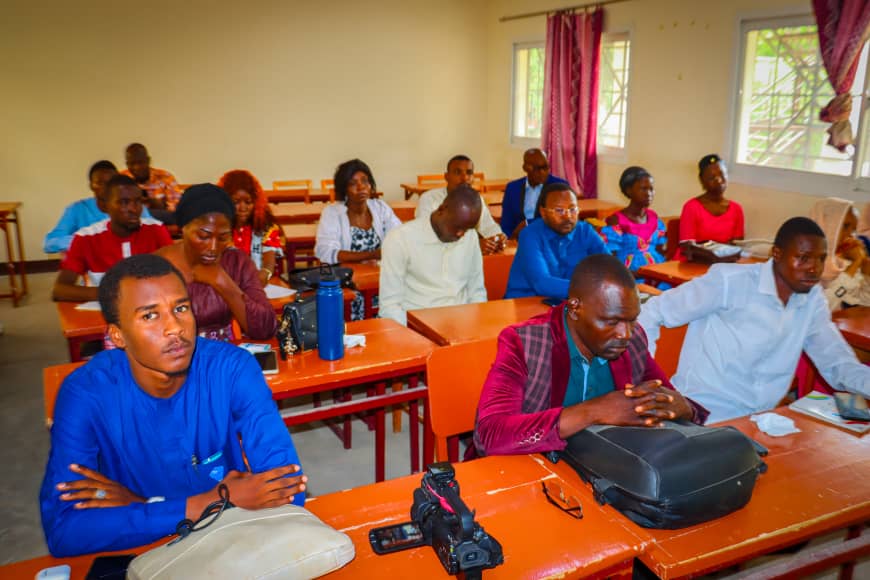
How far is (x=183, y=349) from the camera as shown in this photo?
1.59 metres

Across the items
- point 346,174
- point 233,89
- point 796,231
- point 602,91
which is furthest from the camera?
point 233,89

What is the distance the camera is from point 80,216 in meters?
4.77

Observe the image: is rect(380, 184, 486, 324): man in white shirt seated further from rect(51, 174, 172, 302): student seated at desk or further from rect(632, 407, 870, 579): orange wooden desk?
rect(632, 407, 870, 579): orange wooden desk

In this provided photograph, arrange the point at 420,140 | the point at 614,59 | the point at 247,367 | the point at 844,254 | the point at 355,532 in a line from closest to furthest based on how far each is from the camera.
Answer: the point at 355,532, the point at 247,367, the point at 844,254, the point at 614,59, the point at 420,140

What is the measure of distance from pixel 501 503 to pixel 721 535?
1.59 feet

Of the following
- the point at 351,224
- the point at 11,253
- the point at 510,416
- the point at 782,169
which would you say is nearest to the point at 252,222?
the point at 351,224

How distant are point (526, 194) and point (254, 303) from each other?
3.52m

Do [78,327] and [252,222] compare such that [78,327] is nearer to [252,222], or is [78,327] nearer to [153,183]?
[252,222]

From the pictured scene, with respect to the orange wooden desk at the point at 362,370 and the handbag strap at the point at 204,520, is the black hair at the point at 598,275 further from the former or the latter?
the handbag strap at the point at 204,520

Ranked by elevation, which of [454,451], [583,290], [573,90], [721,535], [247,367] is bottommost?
[454,451]

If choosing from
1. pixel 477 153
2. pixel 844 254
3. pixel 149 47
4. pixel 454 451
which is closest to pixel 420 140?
pixel 477 153

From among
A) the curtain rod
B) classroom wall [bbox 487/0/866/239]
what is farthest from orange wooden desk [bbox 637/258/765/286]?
the curtain rod

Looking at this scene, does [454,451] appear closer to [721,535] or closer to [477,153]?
[721,535]

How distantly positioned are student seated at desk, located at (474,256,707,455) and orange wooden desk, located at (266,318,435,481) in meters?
0.71
